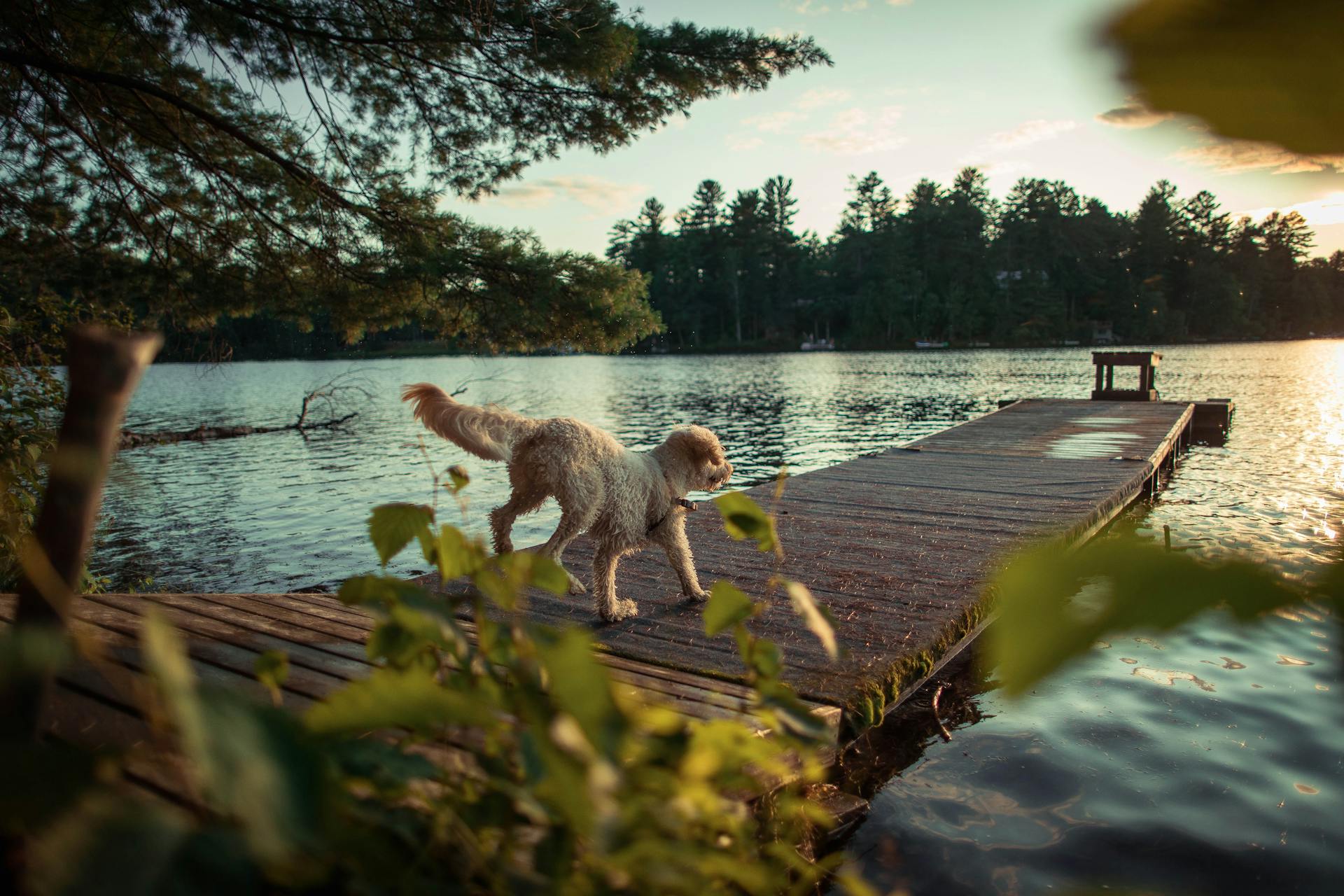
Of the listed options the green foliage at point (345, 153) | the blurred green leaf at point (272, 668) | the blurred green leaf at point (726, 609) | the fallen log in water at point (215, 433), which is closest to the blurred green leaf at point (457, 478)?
the blurred green leaf at point (272, 668)

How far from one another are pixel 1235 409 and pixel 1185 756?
22248 millimetres

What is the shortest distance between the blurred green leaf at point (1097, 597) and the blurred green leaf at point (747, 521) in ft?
3.55

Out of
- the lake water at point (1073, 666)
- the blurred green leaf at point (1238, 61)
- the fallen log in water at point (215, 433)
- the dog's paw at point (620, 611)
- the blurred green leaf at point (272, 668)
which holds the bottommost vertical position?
the lake water at point (1073, 666)

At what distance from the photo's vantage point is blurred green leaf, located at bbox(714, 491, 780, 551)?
4.82 ft

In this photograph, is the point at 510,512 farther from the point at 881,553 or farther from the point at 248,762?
the point at 248,762

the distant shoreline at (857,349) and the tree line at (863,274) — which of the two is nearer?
the distant shoreline at (857,349)

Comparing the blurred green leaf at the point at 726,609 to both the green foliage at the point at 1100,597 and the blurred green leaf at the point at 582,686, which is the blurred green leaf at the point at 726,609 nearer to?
the blurred green leaf at the point at 582,686

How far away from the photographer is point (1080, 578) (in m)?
0.35

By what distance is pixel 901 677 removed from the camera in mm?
3816

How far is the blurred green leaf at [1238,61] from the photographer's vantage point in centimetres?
43

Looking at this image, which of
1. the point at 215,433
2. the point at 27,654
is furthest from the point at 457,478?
the point at 215,433

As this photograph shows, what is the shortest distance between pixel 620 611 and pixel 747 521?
2.98 metres

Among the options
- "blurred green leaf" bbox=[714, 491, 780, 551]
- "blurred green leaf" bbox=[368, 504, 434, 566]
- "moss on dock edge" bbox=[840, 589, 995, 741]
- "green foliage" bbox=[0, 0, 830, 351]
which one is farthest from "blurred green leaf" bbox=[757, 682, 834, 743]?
"green foliage" bbox=[0, 0, 830, 351]

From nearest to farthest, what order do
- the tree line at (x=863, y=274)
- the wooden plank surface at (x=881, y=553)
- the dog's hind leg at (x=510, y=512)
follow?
1. the wooden plank surface at (x=881, y=553)
2. the dog's hind leg at (x=510, y=512)
3. the tree line at (x=863, y=274)
